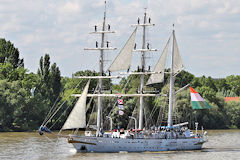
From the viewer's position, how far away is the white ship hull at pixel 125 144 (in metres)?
61.1

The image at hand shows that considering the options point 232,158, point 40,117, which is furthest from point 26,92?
point 232,158

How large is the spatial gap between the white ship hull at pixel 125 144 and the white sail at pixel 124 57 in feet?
32.7

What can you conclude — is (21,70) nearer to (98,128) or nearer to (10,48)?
(10,48)

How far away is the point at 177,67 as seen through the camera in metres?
68.9

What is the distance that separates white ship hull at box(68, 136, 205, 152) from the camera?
200 feet

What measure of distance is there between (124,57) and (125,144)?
38.6ft

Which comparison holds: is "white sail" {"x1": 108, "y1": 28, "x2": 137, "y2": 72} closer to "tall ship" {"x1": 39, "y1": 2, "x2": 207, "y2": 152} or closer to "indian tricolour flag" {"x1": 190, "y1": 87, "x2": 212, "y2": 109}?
"tall ship" {"x1": 39, "y1": 2, "x2": 207, "y2": 152}

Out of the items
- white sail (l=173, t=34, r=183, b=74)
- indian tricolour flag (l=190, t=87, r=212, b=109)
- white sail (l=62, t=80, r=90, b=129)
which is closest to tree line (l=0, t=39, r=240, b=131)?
indian tricolour flag (l=190, t=87, r=212, b=109)

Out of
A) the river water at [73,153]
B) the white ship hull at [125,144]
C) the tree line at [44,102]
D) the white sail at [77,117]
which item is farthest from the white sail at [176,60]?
the tree line at [44,102]

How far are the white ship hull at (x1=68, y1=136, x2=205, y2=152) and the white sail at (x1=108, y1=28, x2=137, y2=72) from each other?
998 centimetres

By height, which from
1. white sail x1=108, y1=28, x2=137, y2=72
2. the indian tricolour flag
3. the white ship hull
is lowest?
the white ship hull

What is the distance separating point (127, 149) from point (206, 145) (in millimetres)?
17368

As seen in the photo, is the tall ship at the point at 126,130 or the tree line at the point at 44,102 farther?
the tree line at the point at 44,102

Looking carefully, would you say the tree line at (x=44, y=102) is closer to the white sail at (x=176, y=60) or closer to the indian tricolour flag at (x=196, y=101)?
the indian tricolour flag at (x=196, y=101)
